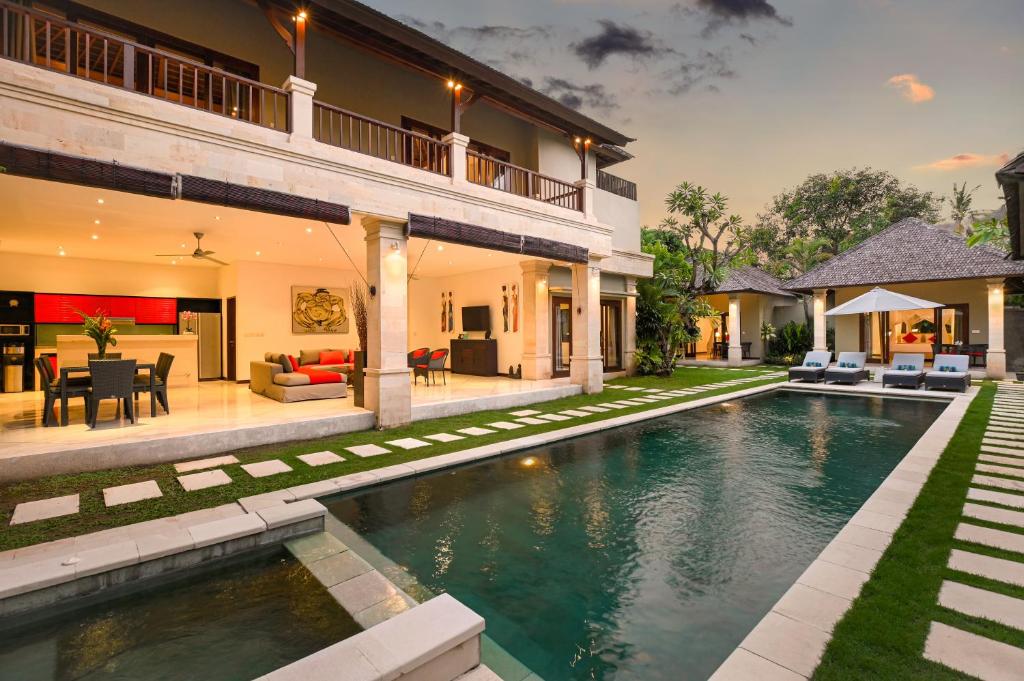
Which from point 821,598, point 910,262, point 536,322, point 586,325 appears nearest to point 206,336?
point 536,322

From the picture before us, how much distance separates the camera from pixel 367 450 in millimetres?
5977

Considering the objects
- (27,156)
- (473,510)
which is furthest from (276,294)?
(473,510)

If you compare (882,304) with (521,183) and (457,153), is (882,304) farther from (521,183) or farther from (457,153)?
(457,153)

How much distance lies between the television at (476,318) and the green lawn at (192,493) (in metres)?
5.75

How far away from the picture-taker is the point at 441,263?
40.8 feet

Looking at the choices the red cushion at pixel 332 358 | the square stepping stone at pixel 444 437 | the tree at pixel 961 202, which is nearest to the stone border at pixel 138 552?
the square stepping stone at pixel 444 437

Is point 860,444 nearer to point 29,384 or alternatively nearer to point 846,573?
point 846,573

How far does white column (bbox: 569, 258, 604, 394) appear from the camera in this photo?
1103cm

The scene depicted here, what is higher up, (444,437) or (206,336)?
(206,336)

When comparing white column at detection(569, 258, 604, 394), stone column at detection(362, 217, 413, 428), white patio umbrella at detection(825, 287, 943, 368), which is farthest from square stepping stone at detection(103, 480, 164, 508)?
white patio umbrella at detection(825, 287, 943, 368)

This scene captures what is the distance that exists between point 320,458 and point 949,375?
14.1 meters

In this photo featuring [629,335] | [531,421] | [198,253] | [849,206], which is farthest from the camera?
[849,206]

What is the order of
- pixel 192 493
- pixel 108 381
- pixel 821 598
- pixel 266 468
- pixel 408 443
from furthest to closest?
pixel 408 443, pixel 108 381, pixel 266 468, pixel 192 493, pixel 821 598

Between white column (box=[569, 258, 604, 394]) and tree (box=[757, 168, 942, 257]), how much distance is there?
1944 centimetres
